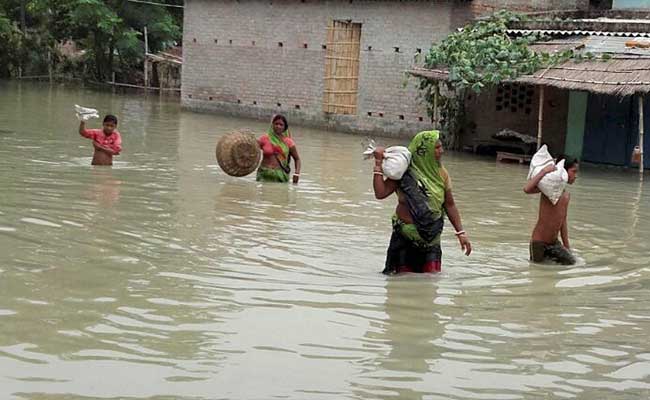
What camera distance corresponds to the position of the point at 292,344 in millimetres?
5602

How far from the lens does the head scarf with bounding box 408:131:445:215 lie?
7156mm

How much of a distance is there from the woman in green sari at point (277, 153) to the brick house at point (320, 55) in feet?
31.5

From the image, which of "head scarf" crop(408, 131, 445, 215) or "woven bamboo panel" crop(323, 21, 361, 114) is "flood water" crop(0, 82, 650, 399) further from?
"woven bamboo panel" crop(323, 21, 361, 114)

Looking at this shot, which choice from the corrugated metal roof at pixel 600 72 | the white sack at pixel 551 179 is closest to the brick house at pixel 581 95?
the corrugated metal roof at pixel 600 72

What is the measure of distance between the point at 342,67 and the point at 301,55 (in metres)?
1.47

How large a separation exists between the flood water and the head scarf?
1.96ft

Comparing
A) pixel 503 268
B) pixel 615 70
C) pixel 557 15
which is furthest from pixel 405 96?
pixel 503 268

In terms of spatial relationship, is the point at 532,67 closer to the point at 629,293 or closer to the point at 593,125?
the point at 593,125

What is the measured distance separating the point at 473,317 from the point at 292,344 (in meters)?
1.38

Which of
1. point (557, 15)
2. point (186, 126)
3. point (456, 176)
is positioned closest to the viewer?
point (456, 176)

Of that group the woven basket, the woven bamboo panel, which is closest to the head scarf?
the woven basket

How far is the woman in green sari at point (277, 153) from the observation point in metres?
12.3

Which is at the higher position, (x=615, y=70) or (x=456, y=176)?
(x=615, y=70)

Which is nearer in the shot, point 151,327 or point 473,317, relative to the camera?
point 151,327
